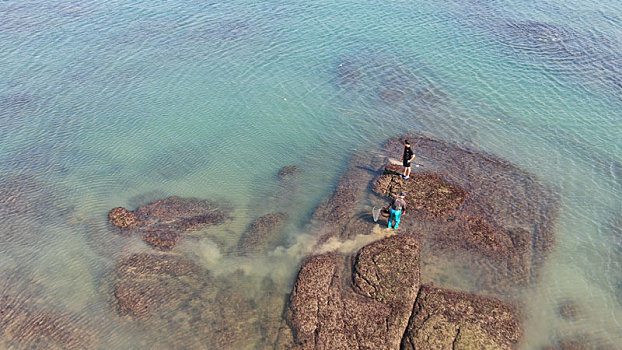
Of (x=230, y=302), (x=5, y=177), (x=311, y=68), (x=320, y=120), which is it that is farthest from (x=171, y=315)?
(x=311, y=68)

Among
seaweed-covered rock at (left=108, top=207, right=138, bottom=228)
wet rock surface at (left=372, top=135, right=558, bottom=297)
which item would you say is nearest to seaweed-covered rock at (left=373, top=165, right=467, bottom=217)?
wet rock surface at (left=372, top=135, right=558, bottom=297)

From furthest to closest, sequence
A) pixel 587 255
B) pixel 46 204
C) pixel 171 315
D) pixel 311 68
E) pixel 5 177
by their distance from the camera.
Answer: pixel 311 68 → pixel 5 177 → pixel 46 204 → pixel 587 255 → pixel 171 315

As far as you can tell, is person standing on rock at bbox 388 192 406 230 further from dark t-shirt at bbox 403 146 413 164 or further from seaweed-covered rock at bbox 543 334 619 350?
seaweed-covered rock at bbox 543 334 619 350

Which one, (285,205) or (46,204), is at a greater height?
(46,204)

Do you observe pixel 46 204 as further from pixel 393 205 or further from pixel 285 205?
pixel 393 205

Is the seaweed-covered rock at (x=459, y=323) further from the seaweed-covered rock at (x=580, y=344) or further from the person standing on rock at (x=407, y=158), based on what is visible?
the person standing on rock at (x=407, y=158)

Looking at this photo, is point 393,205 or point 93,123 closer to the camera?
point 393,205

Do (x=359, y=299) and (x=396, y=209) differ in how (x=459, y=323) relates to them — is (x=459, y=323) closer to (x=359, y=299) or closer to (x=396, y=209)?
(x=359, y=299)
